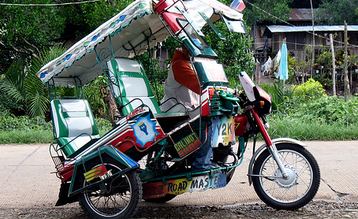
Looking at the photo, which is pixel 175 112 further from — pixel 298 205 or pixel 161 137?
pixel 298 205

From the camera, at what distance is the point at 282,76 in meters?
17.0

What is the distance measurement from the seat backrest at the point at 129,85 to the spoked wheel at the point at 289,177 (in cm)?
129

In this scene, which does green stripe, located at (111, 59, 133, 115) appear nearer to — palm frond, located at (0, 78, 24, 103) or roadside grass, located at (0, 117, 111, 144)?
roadside grass, located at (0, 117, 111, 144)

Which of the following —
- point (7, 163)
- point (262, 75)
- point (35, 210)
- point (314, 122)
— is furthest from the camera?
point (262, 75)

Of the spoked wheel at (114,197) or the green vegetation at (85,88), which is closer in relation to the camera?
the spoked wheel at (114,197)

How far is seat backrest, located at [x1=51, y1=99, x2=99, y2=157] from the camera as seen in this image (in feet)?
19.4

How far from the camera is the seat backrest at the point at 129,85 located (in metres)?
5.48

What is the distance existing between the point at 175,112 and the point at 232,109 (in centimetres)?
69

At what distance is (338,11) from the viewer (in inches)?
1291

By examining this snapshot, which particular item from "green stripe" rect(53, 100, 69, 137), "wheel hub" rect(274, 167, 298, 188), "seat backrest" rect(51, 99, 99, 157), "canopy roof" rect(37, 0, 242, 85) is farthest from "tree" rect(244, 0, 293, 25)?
"wheel hub" rect(274, 167, 298, 188)

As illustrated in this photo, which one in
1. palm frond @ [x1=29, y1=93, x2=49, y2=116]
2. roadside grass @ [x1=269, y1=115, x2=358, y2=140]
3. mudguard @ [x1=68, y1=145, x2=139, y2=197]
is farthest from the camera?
palm frond @ [x1=29, y1=93, x2=49, y2=116]

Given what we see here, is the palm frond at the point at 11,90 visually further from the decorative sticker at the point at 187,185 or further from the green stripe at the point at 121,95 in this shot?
the decorative sticker at the point at 187,185

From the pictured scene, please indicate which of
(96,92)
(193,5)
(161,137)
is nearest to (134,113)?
(161,137)

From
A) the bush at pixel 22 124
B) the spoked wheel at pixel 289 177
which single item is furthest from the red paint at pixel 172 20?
the bush at pixel 22 124
